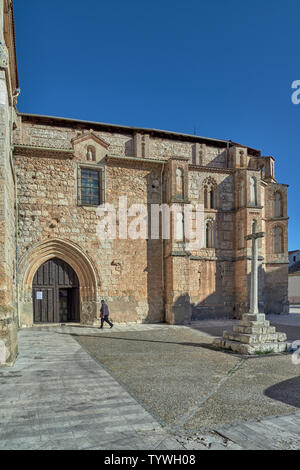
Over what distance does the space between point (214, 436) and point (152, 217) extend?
11.8 m

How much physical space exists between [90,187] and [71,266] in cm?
348

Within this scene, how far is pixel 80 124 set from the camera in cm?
1552

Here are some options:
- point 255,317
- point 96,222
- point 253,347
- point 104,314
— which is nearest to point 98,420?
point 253,347

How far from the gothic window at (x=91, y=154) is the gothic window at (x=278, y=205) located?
10.8 metres

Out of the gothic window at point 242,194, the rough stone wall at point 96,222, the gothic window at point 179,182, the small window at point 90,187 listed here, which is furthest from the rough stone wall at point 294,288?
the small window at point 90,187

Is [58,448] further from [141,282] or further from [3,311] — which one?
[141,282]

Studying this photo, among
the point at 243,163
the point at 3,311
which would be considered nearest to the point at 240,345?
the point at 3,311

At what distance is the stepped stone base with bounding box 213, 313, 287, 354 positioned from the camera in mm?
8070

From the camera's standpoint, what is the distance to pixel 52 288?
13.8 meters

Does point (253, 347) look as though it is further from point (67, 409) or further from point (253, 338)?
point (67, 409)

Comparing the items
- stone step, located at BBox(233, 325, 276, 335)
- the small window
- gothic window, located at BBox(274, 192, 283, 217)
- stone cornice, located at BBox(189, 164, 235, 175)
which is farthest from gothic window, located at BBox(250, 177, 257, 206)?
stone step, located at BBox(233, 325, 276, 335)

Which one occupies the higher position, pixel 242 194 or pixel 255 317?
pixel 242 194

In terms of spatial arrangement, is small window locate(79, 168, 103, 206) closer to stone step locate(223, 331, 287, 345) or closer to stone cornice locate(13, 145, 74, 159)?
stone cornice locate(13, 145, 74, 159)

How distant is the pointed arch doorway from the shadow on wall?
33.2ft
